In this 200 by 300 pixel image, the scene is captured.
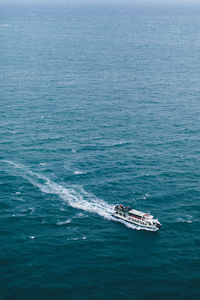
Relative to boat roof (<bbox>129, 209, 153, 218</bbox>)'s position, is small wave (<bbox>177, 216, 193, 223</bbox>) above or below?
below

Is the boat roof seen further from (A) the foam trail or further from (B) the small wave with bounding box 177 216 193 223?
(B) the small wave with bounding box 177 216 193 223

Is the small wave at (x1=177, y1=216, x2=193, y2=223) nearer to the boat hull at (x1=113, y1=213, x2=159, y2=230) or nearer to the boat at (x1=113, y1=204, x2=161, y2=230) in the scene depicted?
the boat at (x1=113, y1=204, x2=161, y2=230)

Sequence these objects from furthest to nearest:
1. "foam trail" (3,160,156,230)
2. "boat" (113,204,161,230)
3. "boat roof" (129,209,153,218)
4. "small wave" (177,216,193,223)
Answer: "foam trail" (3,160,156,230) < "small wave" (177,216,193,223) < "boat roof" (129,209,153,218) < "boat" (113,204,161,230)

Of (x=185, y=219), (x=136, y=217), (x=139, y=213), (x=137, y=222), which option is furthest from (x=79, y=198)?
(x=185, y=219)

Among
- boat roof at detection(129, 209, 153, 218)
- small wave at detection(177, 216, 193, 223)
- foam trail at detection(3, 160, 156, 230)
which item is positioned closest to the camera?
boat roof at detection(129, 209, 153, 218)

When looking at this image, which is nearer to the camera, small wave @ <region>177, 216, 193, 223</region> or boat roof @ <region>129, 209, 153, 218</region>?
boat roof @ <region>129, 209, 153, 218</region>

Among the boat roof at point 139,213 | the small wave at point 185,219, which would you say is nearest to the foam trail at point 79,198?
the boat roof at point 139,213

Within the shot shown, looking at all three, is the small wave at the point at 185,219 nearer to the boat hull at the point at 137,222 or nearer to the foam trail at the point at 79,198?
the boat hull at the point at 137,222

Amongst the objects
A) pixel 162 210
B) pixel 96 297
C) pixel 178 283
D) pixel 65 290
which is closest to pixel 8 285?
pixel 65 290

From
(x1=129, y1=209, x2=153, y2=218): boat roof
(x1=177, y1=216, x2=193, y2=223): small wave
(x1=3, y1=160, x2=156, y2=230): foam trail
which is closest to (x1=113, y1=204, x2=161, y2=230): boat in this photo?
(x1=129, y1=209, x2=153, y2=218): boat roof

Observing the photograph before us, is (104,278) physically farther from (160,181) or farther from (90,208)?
(160,181)
